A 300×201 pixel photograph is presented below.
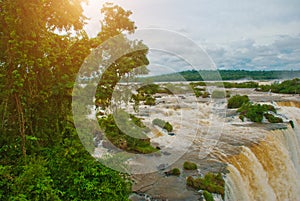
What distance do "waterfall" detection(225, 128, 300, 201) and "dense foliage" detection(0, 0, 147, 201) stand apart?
3935 millimetres

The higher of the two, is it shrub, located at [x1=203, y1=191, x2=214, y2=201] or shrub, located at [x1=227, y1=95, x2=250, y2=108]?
shrub, located at [x1=227, y1=95, x2=250, y2=108]

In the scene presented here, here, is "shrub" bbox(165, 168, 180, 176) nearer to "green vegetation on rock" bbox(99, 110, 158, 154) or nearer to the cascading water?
the cascading water

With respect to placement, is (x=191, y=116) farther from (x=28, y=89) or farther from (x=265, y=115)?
(x=28, y=89)

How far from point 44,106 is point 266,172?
8387mm

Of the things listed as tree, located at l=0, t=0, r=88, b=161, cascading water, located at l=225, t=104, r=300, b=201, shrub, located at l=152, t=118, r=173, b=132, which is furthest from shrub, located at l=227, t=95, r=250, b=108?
tree, located at l=0, t=0, r=88, b=161

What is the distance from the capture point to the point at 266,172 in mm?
10602

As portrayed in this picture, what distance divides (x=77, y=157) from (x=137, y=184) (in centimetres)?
291

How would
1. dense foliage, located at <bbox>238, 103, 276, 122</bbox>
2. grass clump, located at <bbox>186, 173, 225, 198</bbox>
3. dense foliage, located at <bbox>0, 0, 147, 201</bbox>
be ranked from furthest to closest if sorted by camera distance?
dense foliage, located at <bbox>238, 103, 276, 122</bbox> → grass clump, located at <bbox>186, 173, 225, 198</bbox> → dense foliage, located at <bbox>0, 0, 147, 201</bbox>

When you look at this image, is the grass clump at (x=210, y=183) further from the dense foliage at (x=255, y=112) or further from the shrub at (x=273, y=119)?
the dense foliage at (x=255, y=112)

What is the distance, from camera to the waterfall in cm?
883

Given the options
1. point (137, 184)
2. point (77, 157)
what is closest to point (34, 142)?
point (77, 157)

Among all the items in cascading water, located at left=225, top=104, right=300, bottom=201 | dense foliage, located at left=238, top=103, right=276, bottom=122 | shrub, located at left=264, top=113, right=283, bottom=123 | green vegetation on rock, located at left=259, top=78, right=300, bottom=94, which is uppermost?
green vegetation on rock, located at left=259, top=78, right=300, bottom=94

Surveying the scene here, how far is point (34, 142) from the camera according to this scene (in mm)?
6348

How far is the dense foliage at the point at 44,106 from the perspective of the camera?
17.5ft
